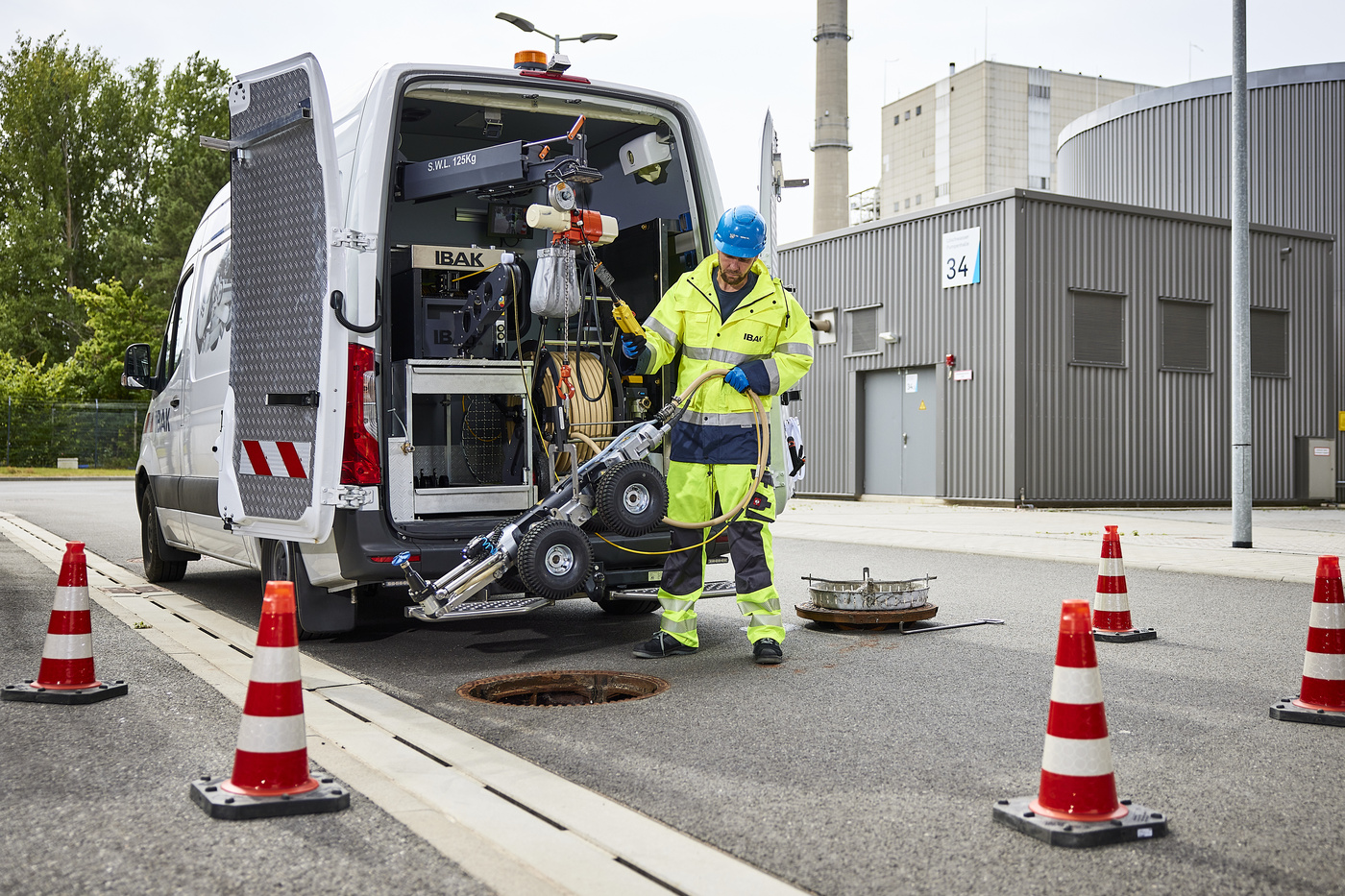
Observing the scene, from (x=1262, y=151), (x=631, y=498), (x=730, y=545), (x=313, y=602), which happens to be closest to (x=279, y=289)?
(x=313, y=602)

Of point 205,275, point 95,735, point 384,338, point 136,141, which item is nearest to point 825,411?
point 205,275

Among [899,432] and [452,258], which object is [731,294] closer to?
[452,258]

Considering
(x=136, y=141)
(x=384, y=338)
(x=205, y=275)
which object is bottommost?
(x=384, y=338)

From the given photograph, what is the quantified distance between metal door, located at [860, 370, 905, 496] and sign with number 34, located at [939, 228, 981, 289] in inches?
87.9

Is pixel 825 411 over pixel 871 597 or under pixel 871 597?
over

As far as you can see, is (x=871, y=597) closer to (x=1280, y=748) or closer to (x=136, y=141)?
(x=1280, y=748)

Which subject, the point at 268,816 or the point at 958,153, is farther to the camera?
the point at 958,153

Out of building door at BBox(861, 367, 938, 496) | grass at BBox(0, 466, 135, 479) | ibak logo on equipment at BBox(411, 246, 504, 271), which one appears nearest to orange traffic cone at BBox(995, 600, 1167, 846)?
ibak logo on equipment at BBox(411, 246, 504, 271)

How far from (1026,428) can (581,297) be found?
631 inches

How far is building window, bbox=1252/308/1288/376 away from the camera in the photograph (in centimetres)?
2425

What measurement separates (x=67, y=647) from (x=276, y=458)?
4.05 ft

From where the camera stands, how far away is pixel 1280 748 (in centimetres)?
420

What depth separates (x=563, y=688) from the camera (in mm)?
5398

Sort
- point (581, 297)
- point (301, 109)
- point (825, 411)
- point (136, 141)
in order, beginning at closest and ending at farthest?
point (301, 109)
point (581, 297)
point (825, 411)
point (136, 141)
